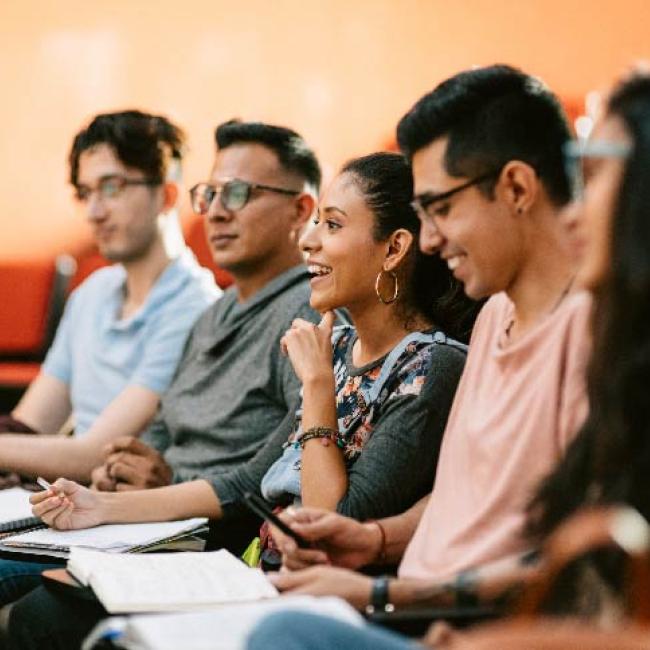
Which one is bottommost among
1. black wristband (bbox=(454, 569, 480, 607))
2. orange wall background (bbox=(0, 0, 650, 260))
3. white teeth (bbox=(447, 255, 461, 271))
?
black wristband (bbox=(454, 569, 480, 607))

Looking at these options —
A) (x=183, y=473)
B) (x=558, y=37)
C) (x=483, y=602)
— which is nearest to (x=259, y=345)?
(x=183, y=473)

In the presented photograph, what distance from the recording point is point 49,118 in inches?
178

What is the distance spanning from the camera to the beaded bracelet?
1.98 metres

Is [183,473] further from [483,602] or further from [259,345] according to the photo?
[483,602]

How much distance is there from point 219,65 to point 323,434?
2.73 meters

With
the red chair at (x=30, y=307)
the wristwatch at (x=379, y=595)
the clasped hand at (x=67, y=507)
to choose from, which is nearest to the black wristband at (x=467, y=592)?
the wristwatch at (x=379, y=595)

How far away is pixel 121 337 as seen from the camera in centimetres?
308

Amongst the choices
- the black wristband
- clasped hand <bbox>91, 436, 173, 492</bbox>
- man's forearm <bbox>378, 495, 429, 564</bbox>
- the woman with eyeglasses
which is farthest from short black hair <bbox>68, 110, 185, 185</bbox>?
the black wristband

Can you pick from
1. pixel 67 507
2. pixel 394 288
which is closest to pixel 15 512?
pixel 67 507

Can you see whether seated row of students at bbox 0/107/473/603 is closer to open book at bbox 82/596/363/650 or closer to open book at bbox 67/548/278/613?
open book at bbox 67/548/278/613

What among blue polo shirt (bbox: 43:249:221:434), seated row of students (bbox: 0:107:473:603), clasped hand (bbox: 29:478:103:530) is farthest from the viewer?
blue polo shirt (bbox: 43:249:221:434)

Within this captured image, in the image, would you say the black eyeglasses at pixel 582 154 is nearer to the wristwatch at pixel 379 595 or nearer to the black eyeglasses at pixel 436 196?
the black eyeglasses at pixel 436 196

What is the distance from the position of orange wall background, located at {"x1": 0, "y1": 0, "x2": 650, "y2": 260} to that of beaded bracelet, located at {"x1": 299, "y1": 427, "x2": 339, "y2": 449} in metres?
2.43

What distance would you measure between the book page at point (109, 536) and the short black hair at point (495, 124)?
0.84 metres
